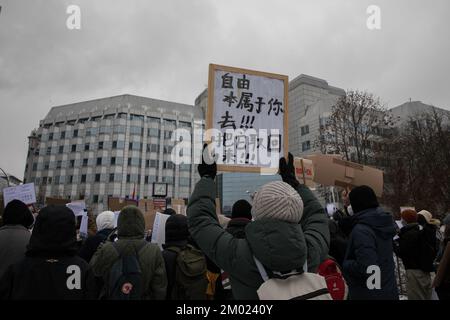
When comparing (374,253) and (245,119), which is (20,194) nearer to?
(245,119)

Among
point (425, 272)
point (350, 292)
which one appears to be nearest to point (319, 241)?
point (350, 292)

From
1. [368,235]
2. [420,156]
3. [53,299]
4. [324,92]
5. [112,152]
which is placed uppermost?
[324,92]

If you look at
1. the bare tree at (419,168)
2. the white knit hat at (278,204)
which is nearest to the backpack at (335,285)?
the white knit hat at (278,204)

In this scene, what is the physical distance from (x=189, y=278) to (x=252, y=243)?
7.16 feet

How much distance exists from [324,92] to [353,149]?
32.9 meters

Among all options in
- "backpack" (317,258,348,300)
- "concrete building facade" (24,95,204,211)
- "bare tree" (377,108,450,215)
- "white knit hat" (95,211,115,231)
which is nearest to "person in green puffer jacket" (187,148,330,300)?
"backpack" (317,258,348,300)

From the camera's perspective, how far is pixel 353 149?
26.7 meters

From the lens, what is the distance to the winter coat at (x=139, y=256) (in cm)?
306

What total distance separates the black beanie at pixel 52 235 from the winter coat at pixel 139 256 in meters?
0.64

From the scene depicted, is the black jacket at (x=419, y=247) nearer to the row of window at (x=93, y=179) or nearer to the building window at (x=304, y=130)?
the building window at (x=304, y=130)

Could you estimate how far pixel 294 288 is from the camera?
63.4 inches

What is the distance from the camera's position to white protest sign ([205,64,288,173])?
3689 millimetres

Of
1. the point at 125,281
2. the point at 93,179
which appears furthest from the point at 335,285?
the point at 93,179

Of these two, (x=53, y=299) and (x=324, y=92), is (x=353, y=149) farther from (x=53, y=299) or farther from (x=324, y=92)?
(x=324, y=92)
